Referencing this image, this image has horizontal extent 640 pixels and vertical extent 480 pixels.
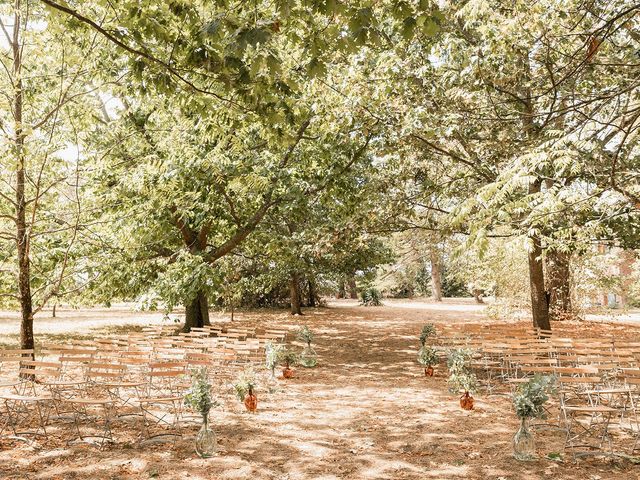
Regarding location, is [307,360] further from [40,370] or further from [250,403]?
[40,370]

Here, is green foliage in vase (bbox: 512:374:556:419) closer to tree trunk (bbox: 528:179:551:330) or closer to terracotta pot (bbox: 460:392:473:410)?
terracotta pot (bbox: 460:392:473:410)

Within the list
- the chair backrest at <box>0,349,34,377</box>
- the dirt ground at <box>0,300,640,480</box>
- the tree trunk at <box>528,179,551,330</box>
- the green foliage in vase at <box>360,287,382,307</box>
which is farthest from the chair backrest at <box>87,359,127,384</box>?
the green foliage in vase at <box>360,287,382,307</box>

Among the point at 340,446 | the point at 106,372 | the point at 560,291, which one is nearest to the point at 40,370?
the point at 106,372

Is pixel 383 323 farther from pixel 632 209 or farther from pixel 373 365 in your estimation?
pixel 632 209

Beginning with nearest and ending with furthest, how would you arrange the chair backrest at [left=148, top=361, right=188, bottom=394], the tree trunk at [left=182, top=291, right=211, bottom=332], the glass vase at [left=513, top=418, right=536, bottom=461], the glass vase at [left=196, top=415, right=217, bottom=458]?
the glass vase at [left=513, top=418, right=536, bottom=461] → the glass vase at [left=196, top=415, right=217, bottom=458] → the chair backrest at [left=148, top=361, right=188, bottom=394] → the tree trunk at [left=182, top=291, right=211, bottom=332]

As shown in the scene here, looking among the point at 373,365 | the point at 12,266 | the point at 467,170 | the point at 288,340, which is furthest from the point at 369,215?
the point at 12,266

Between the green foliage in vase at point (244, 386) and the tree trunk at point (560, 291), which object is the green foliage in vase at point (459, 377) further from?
the tree trunk at point (560, 291)

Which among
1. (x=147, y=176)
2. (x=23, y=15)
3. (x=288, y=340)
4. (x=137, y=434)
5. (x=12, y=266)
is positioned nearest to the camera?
(x=137, y=434)

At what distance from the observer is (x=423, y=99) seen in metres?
11.2

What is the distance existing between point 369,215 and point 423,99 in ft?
13.6

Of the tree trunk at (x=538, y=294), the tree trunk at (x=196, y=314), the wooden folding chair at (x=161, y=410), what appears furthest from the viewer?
the tree trunk at (x=196, y=314)

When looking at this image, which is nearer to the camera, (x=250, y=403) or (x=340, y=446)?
(x=340, y=446)

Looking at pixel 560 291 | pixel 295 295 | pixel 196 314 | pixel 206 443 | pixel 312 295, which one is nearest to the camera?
pixel 206 443

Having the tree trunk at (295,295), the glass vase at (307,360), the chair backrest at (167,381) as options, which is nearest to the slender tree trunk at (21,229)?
the chair backrest at (167,381)
